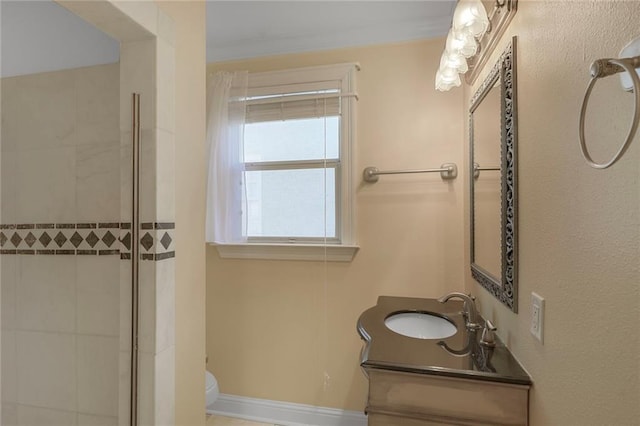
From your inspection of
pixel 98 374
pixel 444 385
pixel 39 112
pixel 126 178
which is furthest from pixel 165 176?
pixel 444 385

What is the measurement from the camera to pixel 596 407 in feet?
2.11

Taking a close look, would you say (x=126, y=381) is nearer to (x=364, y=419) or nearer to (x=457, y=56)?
(x=364, y=419)

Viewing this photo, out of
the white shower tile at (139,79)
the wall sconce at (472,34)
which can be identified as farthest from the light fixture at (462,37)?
the white shower tile at (139,79)

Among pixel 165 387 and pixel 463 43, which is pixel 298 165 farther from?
pixel 165 387

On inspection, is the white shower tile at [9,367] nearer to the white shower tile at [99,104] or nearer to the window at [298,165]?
the white shower tile at [99,104]

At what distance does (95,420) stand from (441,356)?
126 cm

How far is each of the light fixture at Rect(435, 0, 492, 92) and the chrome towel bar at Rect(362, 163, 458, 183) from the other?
0.47 m

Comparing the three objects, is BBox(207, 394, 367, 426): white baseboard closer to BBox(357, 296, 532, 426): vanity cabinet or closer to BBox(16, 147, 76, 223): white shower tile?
BBox(357, 296, 532, 426): vanity cabinet

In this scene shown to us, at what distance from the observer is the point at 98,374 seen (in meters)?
1.18

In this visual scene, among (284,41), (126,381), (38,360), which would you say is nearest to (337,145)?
(284,41)

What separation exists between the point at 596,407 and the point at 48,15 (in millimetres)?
2134

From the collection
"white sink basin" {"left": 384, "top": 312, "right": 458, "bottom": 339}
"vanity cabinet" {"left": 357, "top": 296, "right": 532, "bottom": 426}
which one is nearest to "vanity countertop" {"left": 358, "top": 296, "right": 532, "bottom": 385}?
"vanity cabinet" {"left": 357, "top": 296, "right": 532, "bottom": 426}

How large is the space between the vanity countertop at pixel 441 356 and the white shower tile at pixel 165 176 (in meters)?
0.84

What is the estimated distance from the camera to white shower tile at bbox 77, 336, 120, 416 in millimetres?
1167
